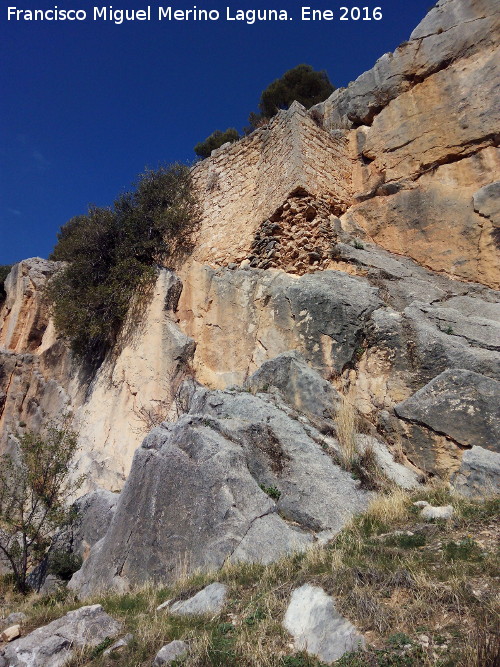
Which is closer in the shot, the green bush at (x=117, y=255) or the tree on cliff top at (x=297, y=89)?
the green bush at (x=117, y=255)

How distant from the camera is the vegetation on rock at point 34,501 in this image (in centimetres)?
815

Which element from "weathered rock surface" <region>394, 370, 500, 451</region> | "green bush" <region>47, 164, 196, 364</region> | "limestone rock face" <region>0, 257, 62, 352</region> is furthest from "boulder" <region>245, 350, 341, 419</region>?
"limestone rock face" <region>0, 257, 62, 352</region>

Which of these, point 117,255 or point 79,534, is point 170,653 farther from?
point 117,255

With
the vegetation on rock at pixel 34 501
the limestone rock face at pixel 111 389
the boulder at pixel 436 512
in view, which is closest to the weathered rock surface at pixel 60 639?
the boulder at pixel 436 512

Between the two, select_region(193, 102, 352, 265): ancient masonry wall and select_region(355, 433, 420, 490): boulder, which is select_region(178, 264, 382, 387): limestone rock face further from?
select_region(355, 433, 420, 490): boulder

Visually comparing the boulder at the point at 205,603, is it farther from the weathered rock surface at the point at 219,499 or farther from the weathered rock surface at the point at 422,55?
the weathered rock surface at the point at 422,55

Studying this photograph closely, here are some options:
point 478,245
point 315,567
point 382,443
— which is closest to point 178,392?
point 382,443

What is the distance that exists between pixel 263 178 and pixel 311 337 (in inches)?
202

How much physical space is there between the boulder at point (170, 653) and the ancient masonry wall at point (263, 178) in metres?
8.64

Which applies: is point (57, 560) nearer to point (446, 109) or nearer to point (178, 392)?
point (178, 392)

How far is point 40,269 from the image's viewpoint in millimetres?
18109

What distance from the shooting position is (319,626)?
314 cm

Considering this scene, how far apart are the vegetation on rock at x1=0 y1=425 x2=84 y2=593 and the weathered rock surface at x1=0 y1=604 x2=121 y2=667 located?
444 centimetres

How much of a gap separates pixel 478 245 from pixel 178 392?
662cm
